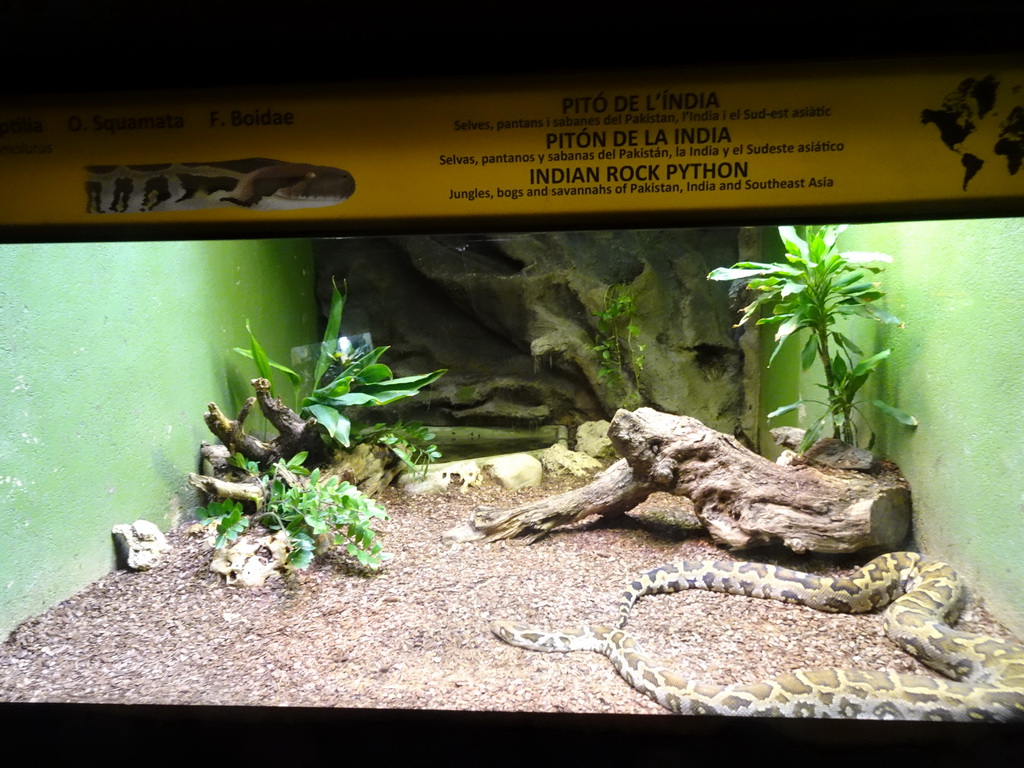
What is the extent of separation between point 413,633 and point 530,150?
1787mm

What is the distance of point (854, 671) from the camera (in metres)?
2.18

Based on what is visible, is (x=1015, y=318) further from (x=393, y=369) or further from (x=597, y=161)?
(x=393, y=369)

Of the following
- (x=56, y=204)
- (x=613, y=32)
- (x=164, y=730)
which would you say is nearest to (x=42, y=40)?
(x=56, y=204)

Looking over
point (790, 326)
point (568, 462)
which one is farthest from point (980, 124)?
point (568, 462)

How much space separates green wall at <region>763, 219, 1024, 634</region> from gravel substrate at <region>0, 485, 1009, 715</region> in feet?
0.99

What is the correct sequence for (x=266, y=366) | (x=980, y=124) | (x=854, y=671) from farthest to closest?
(x=266, y=366) → (x=854, y=671) → (x=980, y=124)

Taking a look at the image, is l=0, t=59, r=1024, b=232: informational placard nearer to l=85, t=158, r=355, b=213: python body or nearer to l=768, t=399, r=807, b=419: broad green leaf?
l=85, t=158, r=355, b=213: python body

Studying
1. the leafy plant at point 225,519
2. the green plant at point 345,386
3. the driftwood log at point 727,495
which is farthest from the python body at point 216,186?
the driftwood log at point 727,495

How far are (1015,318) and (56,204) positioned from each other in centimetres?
307

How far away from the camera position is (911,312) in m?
2.91

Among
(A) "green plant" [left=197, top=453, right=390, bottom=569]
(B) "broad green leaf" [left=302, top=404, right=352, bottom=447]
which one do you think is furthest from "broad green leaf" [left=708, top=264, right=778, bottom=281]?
(B) "broad green leaf" [left=302, top=404, right=352, bottom=447]

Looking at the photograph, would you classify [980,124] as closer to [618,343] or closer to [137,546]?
[618,343]

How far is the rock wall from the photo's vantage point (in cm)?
276

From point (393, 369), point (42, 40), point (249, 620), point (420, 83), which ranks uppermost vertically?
point (42, 40)
